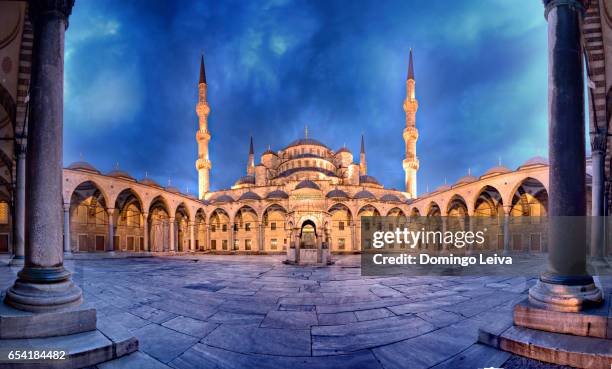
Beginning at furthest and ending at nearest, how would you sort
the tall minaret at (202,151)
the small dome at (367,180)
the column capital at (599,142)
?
the small dome at (367,180) → the tall minaret at (202,151) → the column capital at (599,142)

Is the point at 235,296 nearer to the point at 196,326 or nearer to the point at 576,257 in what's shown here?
the point at 196,326

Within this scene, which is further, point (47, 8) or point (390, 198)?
point (390, 198)

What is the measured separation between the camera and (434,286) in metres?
7.28

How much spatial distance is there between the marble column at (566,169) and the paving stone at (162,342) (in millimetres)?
4287

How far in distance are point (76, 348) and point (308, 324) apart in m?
2.71

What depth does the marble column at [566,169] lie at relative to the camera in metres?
3.51

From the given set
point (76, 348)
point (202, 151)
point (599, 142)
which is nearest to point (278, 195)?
point (202, 151)

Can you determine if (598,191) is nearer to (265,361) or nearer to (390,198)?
(265,361)

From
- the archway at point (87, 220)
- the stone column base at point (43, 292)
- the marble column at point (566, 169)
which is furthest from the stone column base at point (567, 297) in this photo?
the archway at point (87, 220)

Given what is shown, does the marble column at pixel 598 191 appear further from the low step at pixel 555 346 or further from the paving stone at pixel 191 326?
the paving stone at pixel 191 326

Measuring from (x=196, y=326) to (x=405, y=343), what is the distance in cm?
281

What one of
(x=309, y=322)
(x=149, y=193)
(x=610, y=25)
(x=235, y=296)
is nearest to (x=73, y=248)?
(x=149, y=193)

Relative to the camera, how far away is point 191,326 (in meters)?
4.03

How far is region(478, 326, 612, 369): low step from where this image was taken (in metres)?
2.67
